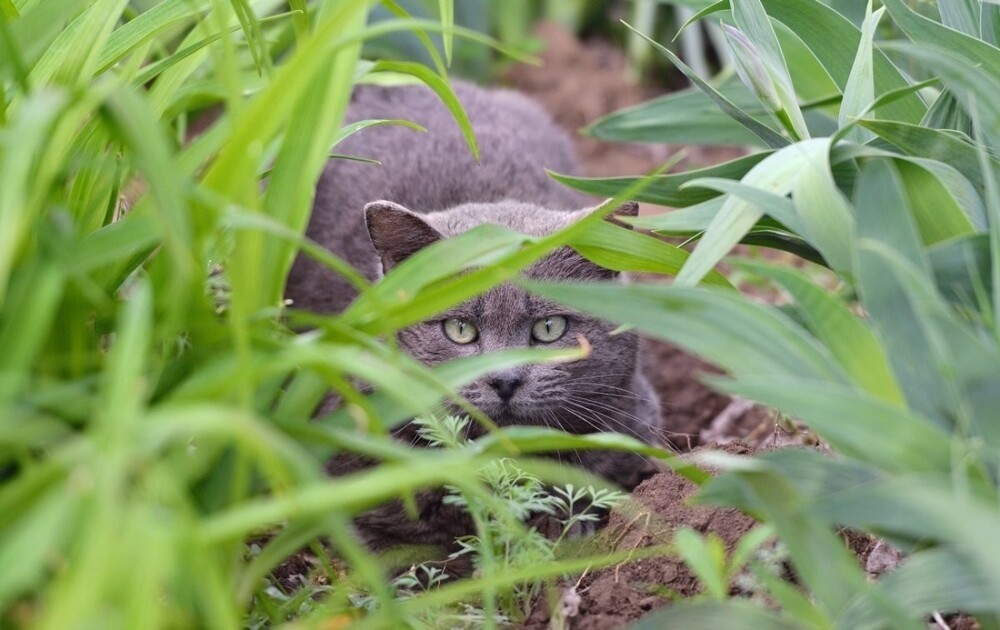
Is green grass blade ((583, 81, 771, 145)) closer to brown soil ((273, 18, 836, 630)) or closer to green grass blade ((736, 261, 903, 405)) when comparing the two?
brown soil ((273, 18, 836, 630))

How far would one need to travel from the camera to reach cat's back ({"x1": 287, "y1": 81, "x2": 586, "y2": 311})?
9.74 ft

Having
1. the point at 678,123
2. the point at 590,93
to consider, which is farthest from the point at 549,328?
the point at 590,93

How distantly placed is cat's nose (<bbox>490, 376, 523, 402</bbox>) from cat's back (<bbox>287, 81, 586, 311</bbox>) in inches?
28.8

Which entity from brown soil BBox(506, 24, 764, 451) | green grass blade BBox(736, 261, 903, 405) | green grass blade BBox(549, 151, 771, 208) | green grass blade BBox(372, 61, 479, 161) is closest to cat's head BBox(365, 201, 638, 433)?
green grass blade BBox(549, 151, 771, 208)

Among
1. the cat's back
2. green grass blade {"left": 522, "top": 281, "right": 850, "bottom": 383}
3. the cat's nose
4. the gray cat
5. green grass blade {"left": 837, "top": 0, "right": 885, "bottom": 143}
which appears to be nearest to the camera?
green grass blade {"left": 522, "top": 281, "right": 850, "bottom": 383}

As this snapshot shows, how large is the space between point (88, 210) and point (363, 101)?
63.8 inches

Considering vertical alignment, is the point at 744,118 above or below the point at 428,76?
below

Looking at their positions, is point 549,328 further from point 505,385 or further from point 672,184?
point 672,184

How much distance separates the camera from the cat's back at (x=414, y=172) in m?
2.97

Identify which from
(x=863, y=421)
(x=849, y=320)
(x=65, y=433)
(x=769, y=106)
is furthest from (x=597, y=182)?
(x=65, y=433)

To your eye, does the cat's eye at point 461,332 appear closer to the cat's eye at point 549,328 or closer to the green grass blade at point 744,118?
the cat's eye at point 549,328

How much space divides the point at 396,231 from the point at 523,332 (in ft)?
1.19

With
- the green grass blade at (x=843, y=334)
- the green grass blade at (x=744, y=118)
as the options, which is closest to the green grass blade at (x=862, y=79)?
the green grass blade at (x=744, y=118)

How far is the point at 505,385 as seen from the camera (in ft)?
7.29
